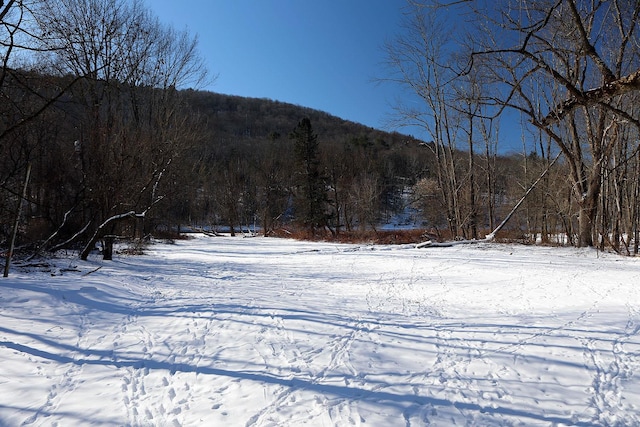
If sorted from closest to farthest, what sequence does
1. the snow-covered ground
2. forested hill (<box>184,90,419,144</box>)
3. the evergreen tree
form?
the snow-covered ground, the evergreen tree, forested hill (<box>184,90,419,144</box>)

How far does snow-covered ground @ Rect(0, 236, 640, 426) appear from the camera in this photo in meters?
3.19

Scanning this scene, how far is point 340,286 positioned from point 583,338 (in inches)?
197

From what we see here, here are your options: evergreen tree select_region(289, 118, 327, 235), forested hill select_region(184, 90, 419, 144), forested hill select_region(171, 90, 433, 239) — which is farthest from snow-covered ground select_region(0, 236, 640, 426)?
forested hill select_region(184, 90, 419, 144)

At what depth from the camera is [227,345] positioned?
15.4ft

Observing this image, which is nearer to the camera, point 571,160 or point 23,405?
point 23,405

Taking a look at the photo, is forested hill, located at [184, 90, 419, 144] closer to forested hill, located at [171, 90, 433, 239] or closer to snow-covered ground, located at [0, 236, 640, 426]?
forested hill, located at [171, 90, 433, 239]

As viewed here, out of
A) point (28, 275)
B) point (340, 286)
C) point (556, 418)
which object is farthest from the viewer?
point (340, 286)

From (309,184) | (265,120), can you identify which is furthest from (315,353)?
(265,120)

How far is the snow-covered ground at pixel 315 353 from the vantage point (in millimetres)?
3193

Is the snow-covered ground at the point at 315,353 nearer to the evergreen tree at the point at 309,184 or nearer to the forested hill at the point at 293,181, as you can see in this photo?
the forested hill at the point at 293,181

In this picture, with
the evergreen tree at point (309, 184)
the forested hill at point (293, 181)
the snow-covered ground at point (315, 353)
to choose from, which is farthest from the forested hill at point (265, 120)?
the snow-covered ground at point (315, 353)

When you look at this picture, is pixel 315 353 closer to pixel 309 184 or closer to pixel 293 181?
pixel 309 184

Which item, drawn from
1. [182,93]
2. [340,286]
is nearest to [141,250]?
[340,286]

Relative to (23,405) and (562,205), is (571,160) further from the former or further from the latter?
(23,405)
